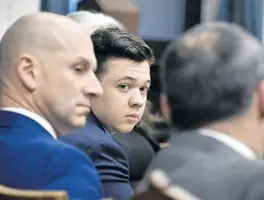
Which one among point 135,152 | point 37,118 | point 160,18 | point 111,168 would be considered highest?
point 37,118

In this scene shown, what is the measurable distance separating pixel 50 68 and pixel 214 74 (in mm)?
384

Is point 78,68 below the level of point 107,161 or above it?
above

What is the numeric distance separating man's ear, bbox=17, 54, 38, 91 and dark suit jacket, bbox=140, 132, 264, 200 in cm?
34

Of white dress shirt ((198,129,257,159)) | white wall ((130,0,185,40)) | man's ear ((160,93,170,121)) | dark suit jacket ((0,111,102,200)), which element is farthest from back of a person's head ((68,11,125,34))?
white wall ((130,0,185,40))

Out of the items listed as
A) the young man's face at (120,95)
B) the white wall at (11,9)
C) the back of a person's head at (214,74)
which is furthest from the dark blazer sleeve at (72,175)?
the white wall at (11,9)

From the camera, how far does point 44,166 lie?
46.6 inches

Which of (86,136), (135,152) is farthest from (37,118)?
(135,152)

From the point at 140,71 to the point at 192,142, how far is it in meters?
0.68

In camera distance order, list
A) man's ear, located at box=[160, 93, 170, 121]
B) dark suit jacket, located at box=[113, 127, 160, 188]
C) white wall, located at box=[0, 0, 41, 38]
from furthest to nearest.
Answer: white wall, located at box=[0, 0, 41, 38] < dark suit jacket, located at box=[113, 127, 160, 188] < man's ear, located at box=[160, 93, 170, 121]

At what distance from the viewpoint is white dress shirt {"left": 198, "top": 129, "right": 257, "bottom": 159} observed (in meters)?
1.03

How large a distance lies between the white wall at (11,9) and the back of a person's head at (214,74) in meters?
1.99

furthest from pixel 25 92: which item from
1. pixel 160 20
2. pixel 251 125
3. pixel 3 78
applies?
pixel 160 20

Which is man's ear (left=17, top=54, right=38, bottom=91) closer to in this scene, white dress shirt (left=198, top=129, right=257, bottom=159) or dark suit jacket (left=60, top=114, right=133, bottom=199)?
dark suit jacket (left=60, top=114, right=133, bottom=199)

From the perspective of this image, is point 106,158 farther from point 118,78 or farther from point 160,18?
point 160,18
